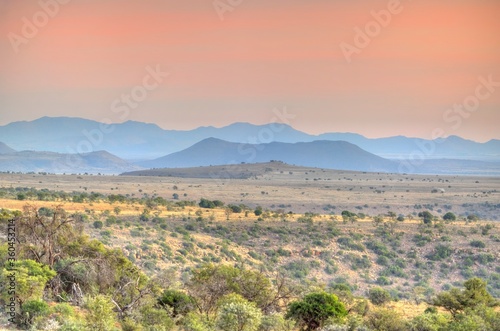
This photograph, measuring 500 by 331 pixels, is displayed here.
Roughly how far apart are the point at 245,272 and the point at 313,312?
15.5 feet

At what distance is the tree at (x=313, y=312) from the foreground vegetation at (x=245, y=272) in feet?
0.15

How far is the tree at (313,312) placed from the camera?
93.1 feet

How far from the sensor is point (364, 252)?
183ft

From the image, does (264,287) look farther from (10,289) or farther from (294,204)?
(294,204)

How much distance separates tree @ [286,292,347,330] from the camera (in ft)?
93.1

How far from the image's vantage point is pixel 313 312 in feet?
93.3

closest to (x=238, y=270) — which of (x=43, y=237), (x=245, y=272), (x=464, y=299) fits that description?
(x=245, y=272)

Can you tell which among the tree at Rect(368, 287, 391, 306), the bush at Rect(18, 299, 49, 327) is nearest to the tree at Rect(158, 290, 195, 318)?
the bush at Rect(18, 299, 49, 327)

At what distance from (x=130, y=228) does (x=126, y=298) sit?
76.0 feet

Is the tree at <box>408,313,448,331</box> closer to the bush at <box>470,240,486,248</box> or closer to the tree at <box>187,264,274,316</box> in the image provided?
the tree at <box>187,264,274,316</box>

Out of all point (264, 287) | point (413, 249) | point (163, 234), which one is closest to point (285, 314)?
point (264, 287)

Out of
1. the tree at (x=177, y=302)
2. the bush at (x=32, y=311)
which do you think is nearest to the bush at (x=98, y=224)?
the tree at (x=177, y=302)

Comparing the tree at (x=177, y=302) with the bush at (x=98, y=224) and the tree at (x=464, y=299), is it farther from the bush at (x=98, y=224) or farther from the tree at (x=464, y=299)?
the bush at (x=98, y=224)

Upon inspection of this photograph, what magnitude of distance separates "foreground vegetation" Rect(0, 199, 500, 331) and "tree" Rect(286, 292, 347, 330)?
0.05 metres
